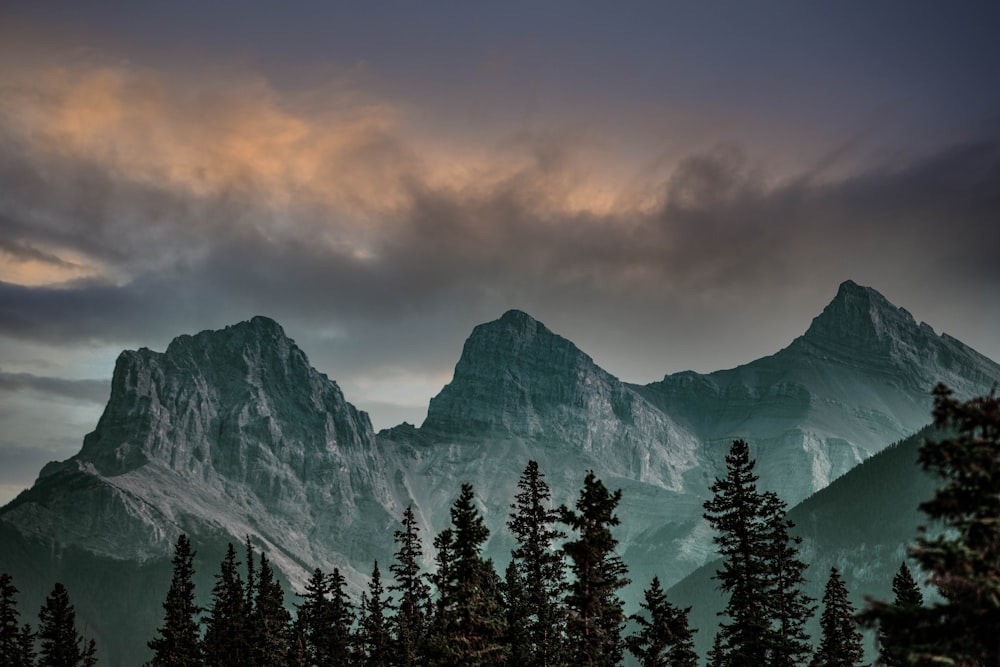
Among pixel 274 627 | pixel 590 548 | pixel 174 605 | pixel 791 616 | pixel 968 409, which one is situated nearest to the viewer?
pixel 968 409

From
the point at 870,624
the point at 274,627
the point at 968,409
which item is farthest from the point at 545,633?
the point at 274,627

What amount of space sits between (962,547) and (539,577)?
30967 millimetres

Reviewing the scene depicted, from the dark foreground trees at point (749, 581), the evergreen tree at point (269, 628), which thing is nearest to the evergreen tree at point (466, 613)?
the dark foreground trees at point (749, 581)

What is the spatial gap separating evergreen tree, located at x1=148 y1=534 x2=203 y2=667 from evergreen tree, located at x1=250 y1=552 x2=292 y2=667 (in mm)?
4792

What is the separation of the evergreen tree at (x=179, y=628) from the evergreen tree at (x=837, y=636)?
43.3 metres

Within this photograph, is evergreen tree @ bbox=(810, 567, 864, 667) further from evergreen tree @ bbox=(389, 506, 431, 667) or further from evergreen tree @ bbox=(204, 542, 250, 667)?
evergreen tree @ bbox=(204, 542, 250, 667)

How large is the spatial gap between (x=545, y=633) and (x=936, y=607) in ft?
99.8

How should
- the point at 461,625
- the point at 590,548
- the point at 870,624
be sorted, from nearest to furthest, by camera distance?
the point at 870,624, the point at 590,548, the point at 461,625

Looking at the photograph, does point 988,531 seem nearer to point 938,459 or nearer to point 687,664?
point 938,459

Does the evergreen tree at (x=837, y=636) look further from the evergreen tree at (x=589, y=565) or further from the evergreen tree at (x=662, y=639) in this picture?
the evergreen tree at (x=589, y=565)

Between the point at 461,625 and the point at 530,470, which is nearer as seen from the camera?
the point at 461,625

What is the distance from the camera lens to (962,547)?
19719 mm

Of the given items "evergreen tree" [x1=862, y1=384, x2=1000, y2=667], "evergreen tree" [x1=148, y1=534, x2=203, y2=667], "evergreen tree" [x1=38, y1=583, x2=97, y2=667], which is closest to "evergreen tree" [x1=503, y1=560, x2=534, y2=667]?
"evergreen tree" [x1=148, y1=534, x2=203, y2=667]

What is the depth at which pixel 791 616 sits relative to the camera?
47.2 m
